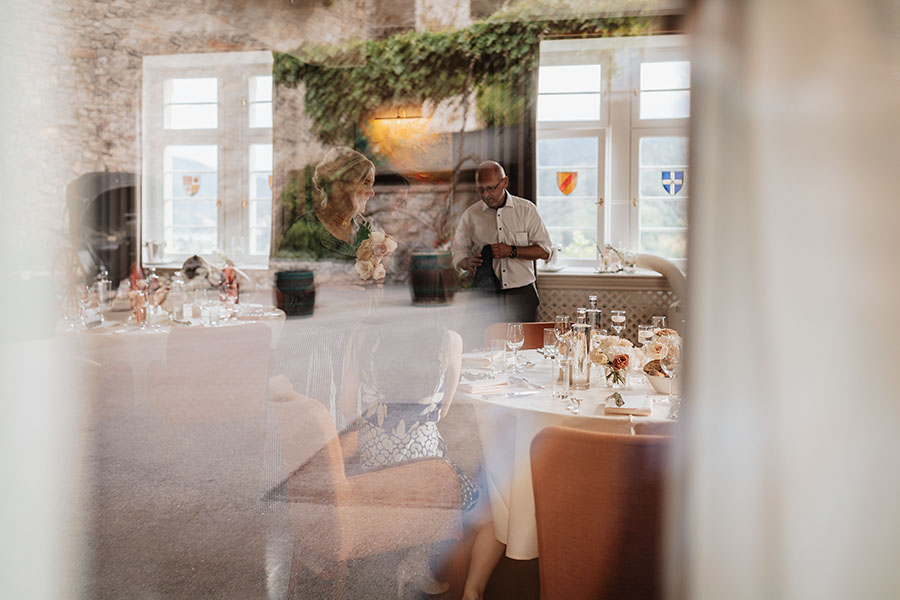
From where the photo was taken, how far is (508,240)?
4.64 m

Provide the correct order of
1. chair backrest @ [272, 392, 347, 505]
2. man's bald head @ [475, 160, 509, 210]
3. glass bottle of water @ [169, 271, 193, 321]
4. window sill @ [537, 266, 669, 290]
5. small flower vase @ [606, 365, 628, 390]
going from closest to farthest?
chair backrest @ [272, 392, 347, 505] → small flower vase @ [606, 365, 628, 390] → glass bottle of water @ [169, 271, 193, 321] → man's bald head @ [475, 160, 509, 210] → window sill @ [537, 266, 669, 290]

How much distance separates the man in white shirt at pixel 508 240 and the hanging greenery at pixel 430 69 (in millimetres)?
1453

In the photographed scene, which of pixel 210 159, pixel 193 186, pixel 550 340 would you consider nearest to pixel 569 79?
pixel 550 340

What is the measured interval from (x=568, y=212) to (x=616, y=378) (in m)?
4.01

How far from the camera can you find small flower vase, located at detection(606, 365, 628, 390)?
185cm

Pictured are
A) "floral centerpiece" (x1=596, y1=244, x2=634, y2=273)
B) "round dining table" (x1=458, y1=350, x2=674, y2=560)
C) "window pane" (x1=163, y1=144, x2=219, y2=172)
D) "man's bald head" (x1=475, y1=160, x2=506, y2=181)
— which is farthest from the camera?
"window pane" (x1=163, y1=144, x2=219, y2=172)

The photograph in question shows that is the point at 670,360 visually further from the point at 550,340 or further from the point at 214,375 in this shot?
the point at 214,375

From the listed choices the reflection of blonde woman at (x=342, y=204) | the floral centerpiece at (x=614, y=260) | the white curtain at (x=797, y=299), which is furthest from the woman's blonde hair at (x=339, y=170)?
the floral centerpiece at (x=614, y=260)

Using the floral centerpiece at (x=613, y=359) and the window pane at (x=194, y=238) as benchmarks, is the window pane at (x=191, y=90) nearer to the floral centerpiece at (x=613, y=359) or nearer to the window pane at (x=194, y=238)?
the window pane at (x=194, y=238)

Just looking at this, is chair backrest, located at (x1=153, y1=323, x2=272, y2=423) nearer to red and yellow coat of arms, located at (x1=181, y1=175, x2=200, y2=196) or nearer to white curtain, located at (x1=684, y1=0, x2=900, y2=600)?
red and yellow coat of arms, located at (x1=181, y1=175, x2=200, y2=196)

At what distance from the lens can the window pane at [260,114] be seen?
24.6ft

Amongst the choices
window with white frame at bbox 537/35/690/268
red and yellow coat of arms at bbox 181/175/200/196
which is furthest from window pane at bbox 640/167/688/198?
red and yellow coat of arms at bbox 181/175/200/196

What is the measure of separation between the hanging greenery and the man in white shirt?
1.45m

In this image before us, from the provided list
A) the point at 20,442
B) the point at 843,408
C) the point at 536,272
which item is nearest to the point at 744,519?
the point at 843,408
